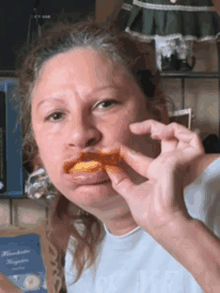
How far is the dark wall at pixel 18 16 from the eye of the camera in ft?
2.79

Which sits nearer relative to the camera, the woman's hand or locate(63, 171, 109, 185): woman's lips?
the woman's hand

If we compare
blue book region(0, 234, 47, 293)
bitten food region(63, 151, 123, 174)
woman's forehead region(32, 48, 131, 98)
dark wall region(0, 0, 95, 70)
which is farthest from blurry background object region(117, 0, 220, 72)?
blue book region(0, 234, 47, 293)

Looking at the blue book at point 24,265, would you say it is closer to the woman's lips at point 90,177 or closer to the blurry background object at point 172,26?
the woman's lips at point 90,177

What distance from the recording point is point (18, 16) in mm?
865

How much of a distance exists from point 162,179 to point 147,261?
284mm

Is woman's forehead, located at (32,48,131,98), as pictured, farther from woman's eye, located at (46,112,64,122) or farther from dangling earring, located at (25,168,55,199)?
dangling earring, located at (25,168,55,199)

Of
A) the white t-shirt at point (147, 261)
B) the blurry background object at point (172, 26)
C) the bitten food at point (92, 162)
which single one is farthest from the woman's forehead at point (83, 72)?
the blurry background object at point (172, 26)

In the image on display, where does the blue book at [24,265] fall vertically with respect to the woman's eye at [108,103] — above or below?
below

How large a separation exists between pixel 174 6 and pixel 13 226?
0.83 metres

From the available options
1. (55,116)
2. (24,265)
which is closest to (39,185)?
(24,265)

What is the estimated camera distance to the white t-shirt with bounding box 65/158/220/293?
0.41 metres

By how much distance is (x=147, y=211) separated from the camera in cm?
30

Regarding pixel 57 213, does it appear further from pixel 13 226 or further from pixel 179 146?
pixel 179 146

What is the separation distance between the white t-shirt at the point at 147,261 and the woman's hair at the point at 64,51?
0.18 ft
